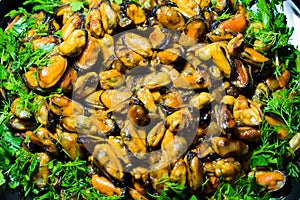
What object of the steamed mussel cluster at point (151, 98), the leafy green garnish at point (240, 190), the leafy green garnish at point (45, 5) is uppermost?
the leafy green garnish at point (45, 5)

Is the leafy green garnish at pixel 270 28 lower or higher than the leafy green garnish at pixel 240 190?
higher

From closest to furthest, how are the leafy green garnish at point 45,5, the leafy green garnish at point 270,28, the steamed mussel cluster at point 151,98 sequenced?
the steamed mussel cluster at point 151,98 < the leafy green garnish at point 270,28 < the leafy green garnish at point 45,5

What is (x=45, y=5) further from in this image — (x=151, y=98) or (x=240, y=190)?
(x=240, y=190)

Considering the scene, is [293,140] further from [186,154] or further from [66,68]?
[66,68]

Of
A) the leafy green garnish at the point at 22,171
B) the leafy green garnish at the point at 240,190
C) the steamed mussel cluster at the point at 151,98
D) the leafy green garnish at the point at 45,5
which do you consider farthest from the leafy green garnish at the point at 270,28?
the leafy green garnish at the point at 22,171

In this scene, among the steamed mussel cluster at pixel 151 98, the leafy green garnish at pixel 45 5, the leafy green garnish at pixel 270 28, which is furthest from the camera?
the leafy green garnish at pixel 45 5

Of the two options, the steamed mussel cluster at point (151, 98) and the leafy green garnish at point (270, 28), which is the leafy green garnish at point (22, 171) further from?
the leafy green garnish at point (270, 28)

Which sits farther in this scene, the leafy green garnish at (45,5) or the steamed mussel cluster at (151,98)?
the leafy green garnish at (45,5)

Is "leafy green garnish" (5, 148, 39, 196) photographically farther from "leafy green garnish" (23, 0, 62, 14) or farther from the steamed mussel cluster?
"leafy green garnish" (23, 0, 62, 14)

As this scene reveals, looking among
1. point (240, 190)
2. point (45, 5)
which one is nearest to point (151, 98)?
point (240, 190)

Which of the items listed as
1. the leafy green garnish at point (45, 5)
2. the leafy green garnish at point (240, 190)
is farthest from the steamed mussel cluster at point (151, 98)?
the leafy green garnish at point (45, 5)
